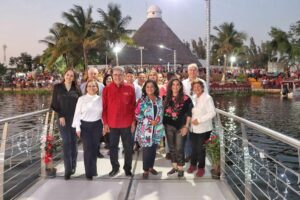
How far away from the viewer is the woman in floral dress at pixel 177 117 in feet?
18.9

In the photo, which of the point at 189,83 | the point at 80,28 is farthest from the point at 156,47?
the point at 189,83

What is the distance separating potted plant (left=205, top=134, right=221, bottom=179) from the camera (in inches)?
222

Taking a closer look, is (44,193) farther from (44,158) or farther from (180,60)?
(180,60)

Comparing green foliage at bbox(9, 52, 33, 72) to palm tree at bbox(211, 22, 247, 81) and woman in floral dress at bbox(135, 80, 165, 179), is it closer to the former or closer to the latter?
palm tree at bbox(211, 22, 247, 81)

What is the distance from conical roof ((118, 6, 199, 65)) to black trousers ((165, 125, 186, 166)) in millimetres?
45832

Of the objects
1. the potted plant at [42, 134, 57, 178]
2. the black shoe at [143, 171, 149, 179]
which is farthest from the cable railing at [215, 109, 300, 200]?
the potted plant at [42, 134, 57, 178]

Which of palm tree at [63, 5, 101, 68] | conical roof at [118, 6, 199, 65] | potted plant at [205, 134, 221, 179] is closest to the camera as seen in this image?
potted plant at [205, 134, 221, 179]

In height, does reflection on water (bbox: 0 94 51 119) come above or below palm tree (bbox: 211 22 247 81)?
below

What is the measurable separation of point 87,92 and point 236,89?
3743 cm

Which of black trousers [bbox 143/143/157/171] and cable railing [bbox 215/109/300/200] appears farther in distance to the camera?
black trousers [bbox 143/143/157/171]

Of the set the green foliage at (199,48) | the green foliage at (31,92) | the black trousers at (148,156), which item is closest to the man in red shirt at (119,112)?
the black trousers at (148,156)

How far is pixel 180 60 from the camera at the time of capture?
58.8 metres

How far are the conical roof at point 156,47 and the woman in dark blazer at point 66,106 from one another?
4573 cm

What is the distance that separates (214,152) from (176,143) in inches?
23.2
